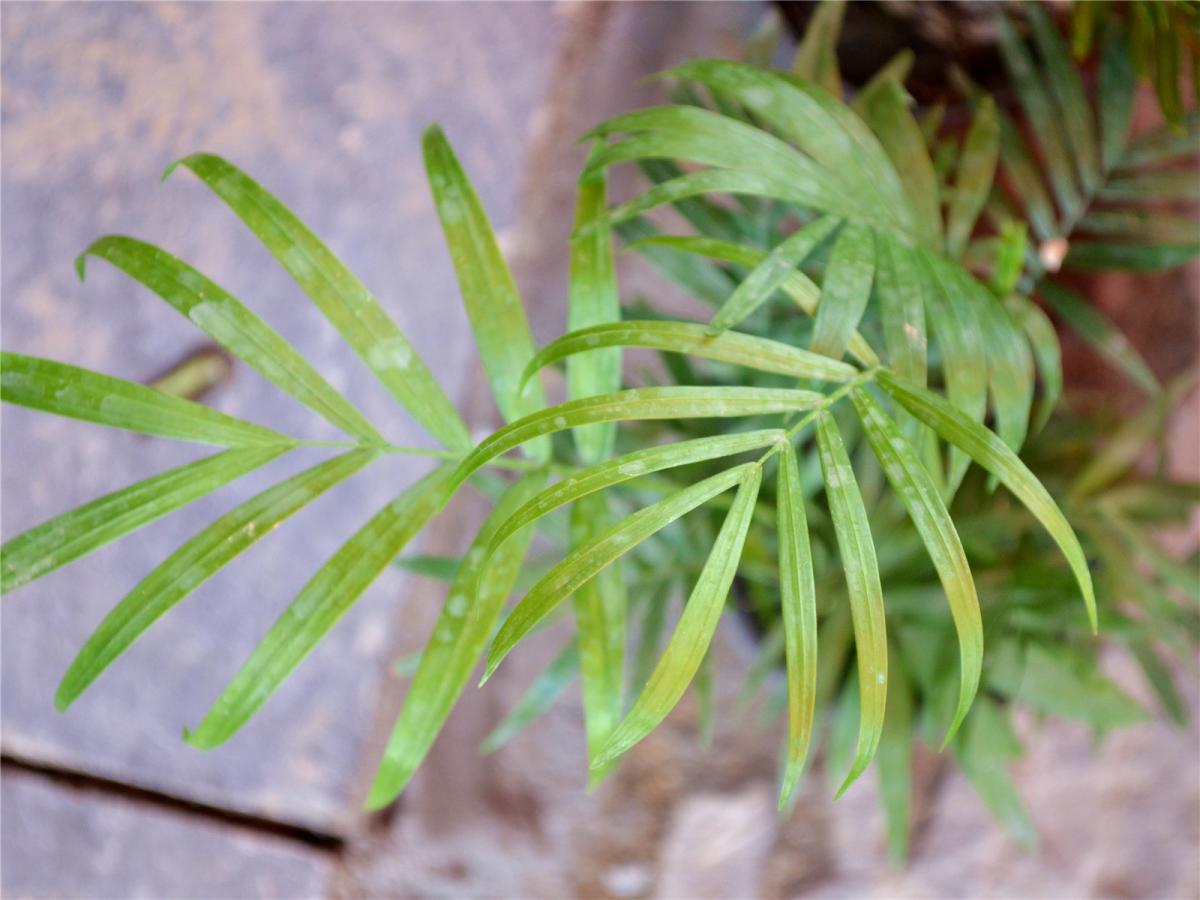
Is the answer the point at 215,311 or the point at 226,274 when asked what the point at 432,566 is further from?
the point at 226,274

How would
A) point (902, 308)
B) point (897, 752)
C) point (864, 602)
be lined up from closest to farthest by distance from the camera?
point (864, 602) → point (902, 308) → point (897, 752)

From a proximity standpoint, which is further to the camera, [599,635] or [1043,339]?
[1043,339]

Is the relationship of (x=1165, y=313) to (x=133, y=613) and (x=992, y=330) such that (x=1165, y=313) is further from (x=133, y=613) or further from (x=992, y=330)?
(x=133, y=613)

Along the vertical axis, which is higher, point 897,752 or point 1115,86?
point 1115,86

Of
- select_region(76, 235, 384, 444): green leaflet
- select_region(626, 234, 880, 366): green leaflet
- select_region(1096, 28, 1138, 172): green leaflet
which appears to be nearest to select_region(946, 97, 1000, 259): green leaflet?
select_region(1096, 28, 1138, 172): green leaflet

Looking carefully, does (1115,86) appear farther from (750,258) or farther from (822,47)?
(750,258)

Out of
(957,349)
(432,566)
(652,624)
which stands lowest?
(652,624)

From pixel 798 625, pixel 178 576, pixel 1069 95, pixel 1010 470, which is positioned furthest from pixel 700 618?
pixel 1069 95

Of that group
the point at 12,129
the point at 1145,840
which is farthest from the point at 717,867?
the point at 12,129

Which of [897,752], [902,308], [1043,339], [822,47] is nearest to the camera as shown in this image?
[902,308]
